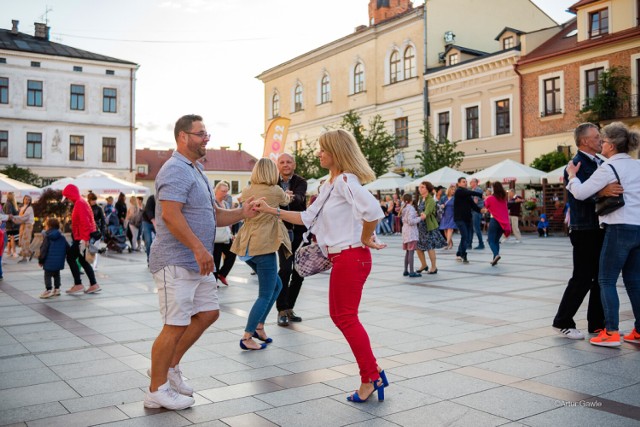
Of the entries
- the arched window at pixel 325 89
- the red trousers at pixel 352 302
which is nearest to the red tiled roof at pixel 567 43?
the arched window at pixel 325 89

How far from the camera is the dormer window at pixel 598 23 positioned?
93.9 ft

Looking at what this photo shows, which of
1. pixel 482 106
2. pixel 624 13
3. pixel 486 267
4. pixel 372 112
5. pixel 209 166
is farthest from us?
pixel 209 166

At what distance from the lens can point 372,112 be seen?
41.3 metres

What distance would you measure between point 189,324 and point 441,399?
6.03 feet

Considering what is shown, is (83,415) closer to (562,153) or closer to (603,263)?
(603,263)

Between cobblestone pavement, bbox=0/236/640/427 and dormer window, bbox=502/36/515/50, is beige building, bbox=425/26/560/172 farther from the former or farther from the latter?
cobblestone pavement, bbox=0/236/640/427

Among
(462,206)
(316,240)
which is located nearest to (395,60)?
(462,206)

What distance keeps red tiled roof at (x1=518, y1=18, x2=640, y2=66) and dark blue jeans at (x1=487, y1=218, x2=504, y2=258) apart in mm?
17320

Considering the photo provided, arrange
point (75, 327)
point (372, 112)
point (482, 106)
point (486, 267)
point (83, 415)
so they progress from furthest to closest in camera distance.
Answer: point (372, 112)
point (482, 106)
point (486, 267)
point (75, 327)
point (83, 415)

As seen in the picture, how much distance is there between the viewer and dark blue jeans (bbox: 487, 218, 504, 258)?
13.9 metres

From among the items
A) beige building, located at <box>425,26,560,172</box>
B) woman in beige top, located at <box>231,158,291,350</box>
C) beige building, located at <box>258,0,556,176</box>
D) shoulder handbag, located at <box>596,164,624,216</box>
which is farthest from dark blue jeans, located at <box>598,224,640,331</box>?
beige building, located at <box>258,0,556,176</box>

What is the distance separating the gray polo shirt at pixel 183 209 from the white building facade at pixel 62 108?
44.9 meters

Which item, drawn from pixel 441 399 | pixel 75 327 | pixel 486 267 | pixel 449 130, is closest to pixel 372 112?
pixel 449 130

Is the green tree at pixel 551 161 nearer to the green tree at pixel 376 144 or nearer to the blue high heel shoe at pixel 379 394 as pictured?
the green tree at pixel 376 144
